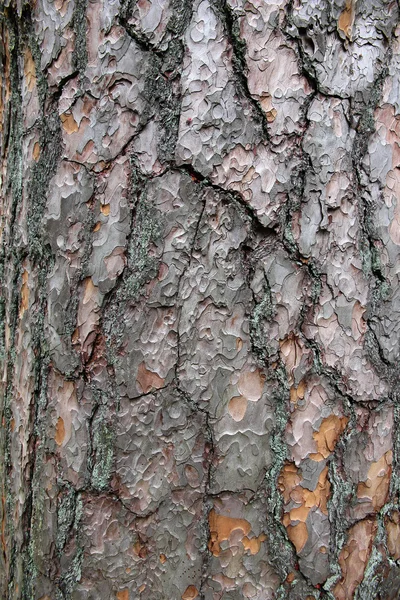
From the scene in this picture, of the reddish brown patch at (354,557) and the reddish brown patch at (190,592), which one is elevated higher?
the reddish brown patch at (354,557)

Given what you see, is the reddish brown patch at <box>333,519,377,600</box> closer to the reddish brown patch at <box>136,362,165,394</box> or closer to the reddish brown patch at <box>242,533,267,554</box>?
the reddish brown patch at <box>242,533,267,554</box>

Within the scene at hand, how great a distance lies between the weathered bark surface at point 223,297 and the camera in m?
0.81

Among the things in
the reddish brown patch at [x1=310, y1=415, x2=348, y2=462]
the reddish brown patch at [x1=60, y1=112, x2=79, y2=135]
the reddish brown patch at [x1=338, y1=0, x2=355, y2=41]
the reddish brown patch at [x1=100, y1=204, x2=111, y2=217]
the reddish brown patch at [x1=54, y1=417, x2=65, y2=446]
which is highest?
the reddish brown patch at [x1=338, y1=0, x2=355, y2=41]

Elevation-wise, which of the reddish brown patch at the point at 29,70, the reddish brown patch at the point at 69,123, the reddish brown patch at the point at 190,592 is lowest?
the reddish brown patch at the point at 190,592

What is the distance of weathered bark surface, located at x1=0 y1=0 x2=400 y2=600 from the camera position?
81 centimetres

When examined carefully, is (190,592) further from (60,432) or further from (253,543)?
(60,432)

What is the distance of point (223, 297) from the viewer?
2.65ft

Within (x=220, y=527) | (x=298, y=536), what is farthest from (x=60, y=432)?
(x=298, y=536)

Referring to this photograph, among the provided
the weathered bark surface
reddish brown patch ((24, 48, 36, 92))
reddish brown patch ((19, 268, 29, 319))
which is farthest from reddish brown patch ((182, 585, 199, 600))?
reddish brown patch ((24, 48, 36, 92))

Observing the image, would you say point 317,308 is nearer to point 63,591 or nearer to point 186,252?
point 186,252

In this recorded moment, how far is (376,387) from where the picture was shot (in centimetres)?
87

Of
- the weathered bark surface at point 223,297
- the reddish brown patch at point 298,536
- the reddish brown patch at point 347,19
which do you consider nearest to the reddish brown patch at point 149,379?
the weathered bark surface at point 223,297

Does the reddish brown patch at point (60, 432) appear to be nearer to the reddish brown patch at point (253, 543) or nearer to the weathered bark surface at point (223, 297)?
the weathered bark surface at point (223, 297)

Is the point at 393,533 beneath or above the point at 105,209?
beneath
